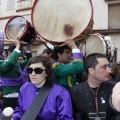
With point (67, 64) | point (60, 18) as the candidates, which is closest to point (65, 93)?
point (67, 64)

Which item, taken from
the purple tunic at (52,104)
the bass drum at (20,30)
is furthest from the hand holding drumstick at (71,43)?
the bass drum at (20,30)

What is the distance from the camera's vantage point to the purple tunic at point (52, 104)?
2162mm

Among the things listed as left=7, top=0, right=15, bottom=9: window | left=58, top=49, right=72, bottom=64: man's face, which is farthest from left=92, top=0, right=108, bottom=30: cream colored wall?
left=58, top=49, right=72, bottom=64: man's face

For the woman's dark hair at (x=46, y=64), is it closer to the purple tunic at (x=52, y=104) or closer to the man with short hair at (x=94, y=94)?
the purple tunic at (x=52, y=104)

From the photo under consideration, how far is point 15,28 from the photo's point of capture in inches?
134

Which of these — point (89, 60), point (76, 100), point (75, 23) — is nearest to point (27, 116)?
point (76, 100)

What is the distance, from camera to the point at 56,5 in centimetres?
286

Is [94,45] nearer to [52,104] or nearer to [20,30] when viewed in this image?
[20,30]

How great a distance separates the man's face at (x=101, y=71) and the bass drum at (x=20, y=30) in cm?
105

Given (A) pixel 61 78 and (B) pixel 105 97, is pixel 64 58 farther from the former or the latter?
(B) pixel 105 97

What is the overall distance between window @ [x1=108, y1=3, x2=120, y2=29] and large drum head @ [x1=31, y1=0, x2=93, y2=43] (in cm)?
1133

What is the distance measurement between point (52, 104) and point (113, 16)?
40.8ft

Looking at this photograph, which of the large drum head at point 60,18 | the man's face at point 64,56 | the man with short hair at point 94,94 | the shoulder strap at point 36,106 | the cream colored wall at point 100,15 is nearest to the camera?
the shoulder strap at point 36,106

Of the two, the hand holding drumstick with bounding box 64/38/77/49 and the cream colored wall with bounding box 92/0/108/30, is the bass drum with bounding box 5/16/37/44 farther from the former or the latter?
the cream colored wall with bounding box 92/0/108/30
